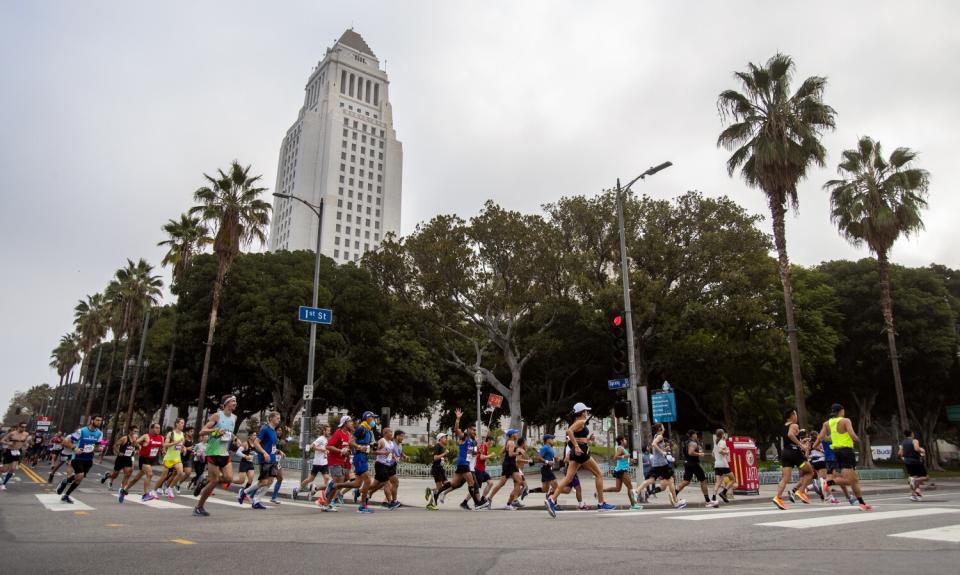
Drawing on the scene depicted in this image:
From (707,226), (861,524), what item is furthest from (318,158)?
(861,524)

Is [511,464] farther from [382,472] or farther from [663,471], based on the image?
[663,471]

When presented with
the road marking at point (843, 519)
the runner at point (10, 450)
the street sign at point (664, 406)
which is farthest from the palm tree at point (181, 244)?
the road marking at point (843, 519)

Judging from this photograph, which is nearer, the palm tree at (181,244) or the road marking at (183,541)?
the road marking at (183,541)

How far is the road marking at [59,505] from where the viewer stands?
1059 centimetres

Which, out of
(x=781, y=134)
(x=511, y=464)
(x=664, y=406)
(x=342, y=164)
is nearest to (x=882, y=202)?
(x=781, y=134)

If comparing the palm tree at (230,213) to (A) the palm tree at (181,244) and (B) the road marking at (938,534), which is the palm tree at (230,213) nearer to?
(A) the palm tree at (181,244)

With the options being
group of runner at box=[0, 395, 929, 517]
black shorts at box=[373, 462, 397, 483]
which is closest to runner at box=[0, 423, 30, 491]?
group of runner at box=[0, 395, 929, 517]

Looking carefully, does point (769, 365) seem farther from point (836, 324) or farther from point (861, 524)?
point (861, 524)

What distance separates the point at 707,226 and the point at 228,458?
2750 centimetres

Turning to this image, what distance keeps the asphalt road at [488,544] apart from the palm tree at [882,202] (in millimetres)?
21945

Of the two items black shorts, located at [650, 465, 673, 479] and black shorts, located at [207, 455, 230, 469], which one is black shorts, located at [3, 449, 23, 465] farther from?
black shorts, located at [650, 465, 673, 479]

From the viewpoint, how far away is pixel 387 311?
1622 inches

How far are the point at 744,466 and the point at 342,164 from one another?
110 meters

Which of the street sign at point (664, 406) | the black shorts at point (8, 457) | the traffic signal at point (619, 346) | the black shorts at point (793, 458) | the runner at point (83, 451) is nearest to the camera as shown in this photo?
the black shorts at point (793, 458)
